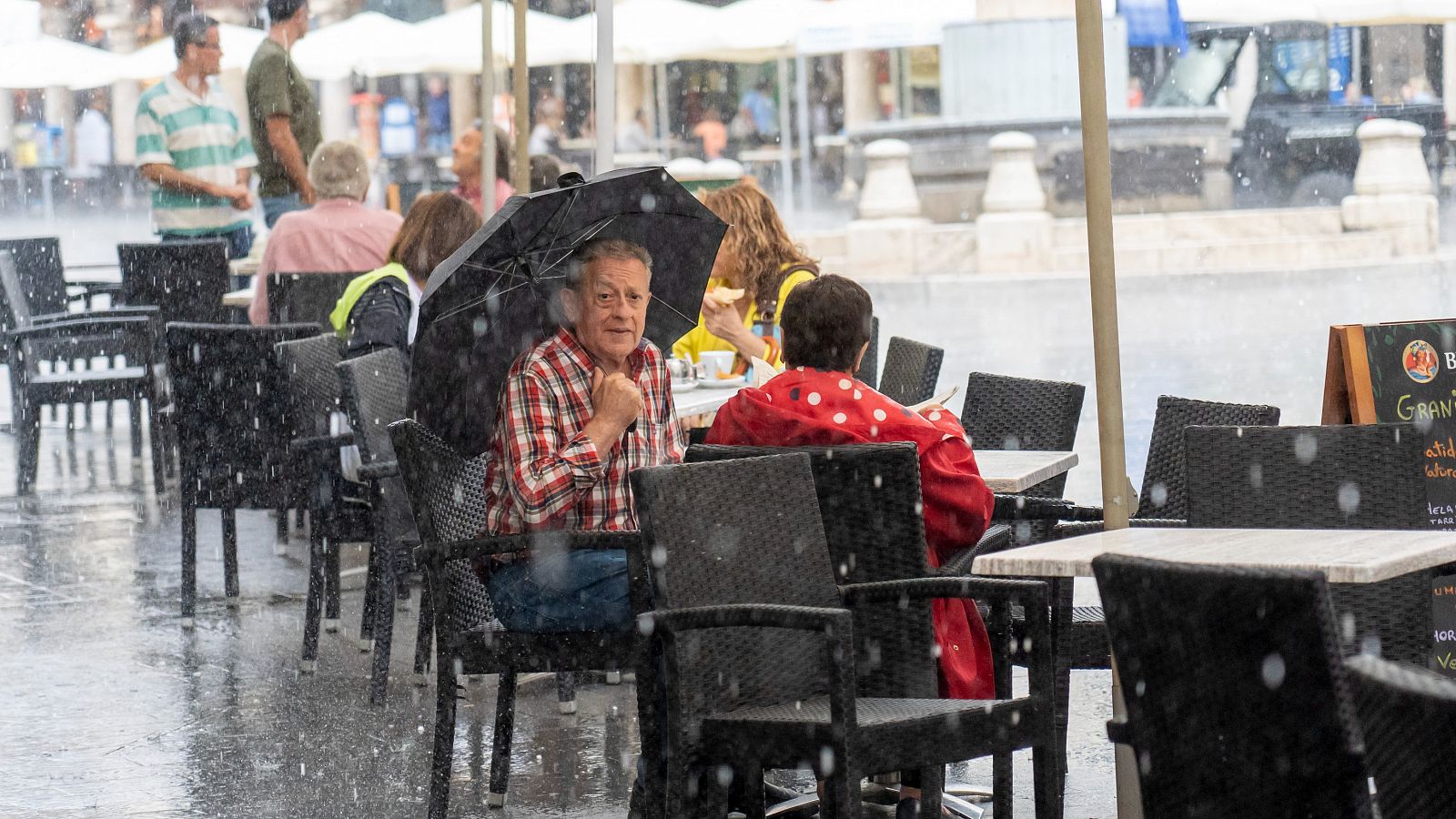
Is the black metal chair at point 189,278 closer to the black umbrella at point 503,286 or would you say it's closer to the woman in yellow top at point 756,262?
the woman in yellow top at point 756,262

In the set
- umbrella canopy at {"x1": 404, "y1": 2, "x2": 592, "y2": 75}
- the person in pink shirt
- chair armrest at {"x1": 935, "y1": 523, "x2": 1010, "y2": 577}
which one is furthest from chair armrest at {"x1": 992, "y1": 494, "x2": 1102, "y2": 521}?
umbrella canopy at {"x1": 404, "y1": 2, "x2": 592, "y2": 75}

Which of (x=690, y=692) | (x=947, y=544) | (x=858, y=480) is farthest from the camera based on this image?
(x=947, y=544)

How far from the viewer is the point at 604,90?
6.89m

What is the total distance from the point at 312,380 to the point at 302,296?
1.94 meters

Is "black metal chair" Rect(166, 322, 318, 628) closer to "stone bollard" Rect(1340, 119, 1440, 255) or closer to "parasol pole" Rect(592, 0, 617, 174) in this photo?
"parasol pole" Rect(592, 0, 617, 174)

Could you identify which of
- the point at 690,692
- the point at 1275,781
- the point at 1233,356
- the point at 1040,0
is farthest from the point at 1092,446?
the point at 1040,0

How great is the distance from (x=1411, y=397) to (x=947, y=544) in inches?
53.2

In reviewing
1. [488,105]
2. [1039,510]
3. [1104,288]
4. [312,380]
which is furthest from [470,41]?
[1104,288]

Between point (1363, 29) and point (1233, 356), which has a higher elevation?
point (1363, 29)

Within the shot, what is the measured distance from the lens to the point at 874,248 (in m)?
21.5

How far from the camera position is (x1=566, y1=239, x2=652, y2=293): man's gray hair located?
184 inches

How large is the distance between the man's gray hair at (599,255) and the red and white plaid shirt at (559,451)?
14cm

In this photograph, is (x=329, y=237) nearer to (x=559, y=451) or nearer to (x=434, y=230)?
(x=434, y=230)

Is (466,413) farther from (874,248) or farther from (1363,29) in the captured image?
(1363,29)
